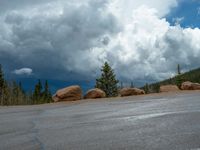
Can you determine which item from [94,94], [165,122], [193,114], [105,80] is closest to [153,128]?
[165,122]

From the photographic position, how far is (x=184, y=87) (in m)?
27.4

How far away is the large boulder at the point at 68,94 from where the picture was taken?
26125mm

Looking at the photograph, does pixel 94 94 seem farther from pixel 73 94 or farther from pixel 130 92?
pixel 130 92

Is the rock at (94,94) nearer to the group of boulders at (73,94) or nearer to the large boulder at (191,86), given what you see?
the group of boulders at (73,94)

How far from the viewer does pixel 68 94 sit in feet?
86.1

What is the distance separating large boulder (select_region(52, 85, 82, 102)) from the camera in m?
26.1

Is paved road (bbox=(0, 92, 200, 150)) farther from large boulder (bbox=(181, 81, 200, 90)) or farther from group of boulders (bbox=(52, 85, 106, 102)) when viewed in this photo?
large boulder (bbox=(181, 81, 200, 90))

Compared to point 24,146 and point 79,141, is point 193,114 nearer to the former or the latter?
point 79,141

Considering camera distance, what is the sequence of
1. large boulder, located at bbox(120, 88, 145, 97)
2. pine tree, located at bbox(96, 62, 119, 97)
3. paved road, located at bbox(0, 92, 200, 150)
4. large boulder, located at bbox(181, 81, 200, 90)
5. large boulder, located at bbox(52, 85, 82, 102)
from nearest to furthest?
paved road, located at bbox(0, 92, 200, 150) → large boulder, located at bbox(52, 85, 82, 102) → large boulder, located at bbox(181, 81, 200, 90) → large boulder, located at bbox(120, 88, 145, 97) → pine tree, located at bbox(96, 62, 119, 97)

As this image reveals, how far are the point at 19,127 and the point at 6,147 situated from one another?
3.45 metres

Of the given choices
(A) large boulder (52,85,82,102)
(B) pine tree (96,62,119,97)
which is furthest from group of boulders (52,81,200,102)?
(B) pine tree (96,62,119,97)

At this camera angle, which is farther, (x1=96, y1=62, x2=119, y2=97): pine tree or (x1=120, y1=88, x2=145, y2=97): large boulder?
(x1=96, y1=62, x2=119, y2=97): pine tree


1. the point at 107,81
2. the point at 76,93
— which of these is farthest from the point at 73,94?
the point at 107,81

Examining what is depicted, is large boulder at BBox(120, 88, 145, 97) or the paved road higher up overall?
large boulder at BBox(120, 88, 145, 97)
